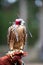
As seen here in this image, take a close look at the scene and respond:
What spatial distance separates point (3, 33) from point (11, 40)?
0.58ft

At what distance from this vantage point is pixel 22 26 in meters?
0.93

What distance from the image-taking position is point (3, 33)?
1097mm

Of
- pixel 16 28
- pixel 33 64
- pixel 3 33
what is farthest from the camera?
pixel 33 64

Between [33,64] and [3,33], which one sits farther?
[33,64]

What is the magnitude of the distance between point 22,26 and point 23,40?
0.05m

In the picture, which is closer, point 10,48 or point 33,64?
point 10,48

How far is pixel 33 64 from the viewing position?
2.19m

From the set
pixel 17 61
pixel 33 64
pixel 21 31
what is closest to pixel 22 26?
pixel 21 31

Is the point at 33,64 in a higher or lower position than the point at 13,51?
lower

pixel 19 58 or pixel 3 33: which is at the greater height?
pixel 3 33

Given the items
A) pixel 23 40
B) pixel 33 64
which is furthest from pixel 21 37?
pixel 33 64

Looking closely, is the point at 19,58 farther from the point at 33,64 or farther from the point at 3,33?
the point at 33,64

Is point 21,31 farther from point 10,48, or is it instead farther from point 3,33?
point 3,33

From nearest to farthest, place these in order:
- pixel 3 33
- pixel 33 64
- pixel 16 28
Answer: pixel 16 28, pixel 3 33, pixel 33 64
